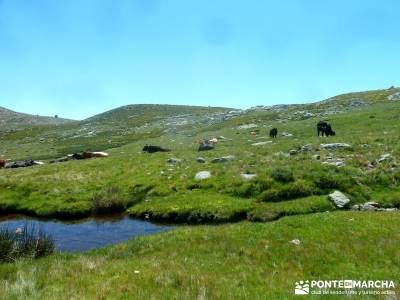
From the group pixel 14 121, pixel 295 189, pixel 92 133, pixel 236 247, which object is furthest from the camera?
pixel 14 121

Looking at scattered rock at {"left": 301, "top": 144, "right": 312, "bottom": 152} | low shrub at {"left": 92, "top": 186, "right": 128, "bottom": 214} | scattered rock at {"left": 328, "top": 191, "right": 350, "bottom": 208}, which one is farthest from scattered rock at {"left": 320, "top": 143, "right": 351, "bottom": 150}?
low shrub at {"left": 92, "top": 186, "right": 128, "bottom": 214}

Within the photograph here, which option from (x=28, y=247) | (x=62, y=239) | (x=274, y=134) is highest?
(x=274, y=134)

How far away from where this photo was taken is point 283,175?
2773 cm

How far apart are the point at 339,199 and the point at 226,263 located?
1254cm

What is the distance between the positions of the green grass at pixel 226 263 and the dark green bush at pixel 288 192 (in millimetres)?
5939

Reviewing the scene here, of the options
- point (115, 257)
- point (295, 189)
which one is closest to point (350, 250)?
point (115, 257)

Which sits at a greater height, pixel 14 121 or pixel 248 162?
pixel 14 121

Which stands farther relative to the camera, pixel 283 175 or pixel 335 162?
pixel 335 162

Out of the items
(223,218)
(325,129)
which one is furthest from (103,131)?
(223,218)

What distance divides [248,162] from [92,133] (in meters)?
83.5

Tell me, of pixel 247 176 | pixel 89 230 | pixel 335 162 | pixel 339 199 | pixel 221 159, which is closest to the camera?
pixel 339 199

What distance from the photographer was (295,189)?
1029 inches

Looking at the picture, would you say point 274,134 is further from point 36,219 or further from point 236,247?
point 236,247

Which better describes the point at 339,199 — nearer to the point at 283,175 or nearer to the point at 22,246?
the point at 283,175
